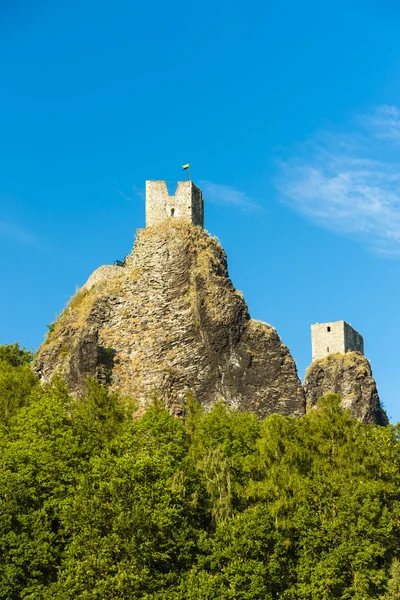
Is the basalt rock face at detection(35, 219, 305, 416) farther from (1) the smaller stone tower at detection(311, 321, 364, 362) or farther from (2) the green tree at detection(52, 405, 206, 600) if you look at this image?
(2) the green tree at detection(52, 405, 206, 600)

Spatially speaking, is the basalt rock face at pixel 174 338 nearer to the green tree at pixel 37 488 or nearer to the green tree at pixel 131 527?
the green tree at pixel 37 488

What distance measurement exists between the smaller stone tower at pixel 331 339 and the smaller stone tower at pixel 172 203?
17.4 metres

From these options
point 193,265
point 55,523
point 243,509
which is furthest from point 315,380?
point 55,523

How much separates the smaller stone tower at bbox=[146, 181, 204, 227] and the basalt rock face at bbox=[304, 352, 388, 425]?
54.2 ft

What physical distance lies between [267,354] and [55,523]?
2703 centimetres

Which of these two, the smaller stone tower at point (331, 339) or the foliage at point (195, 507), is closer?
the foliage at point (195, 507)

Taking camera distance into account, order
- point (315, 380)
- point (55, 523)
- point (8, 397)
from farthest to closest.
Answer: point (315, 380)
point (8, 397)
point (55, 523)

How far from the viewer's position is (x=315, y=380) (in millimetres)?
94188

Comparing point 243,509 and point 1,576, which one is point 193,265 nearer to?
point 243,509

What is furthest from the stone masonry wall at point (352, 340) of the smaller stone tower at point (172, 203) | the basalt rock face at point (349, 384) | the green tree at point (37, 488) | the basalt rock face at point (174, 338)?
the green tree at point (37, 488)

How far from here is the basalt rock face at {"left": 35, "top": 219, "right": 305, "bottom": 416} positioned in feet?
260

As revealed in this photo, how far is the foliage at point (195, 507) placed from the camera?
178 feet

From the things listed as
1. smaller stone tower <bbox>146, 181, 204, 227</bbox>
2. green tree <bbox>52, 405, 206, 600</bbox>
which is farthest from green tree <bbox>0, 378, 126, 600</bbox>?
smaller stone tower <bbox>146, 181, 204, 227</bbox>

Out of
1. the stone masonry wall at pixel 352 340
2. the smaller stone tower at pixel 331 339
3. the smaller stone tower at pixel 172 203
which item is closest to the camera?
the smaller stone tower at pixel 172 203
